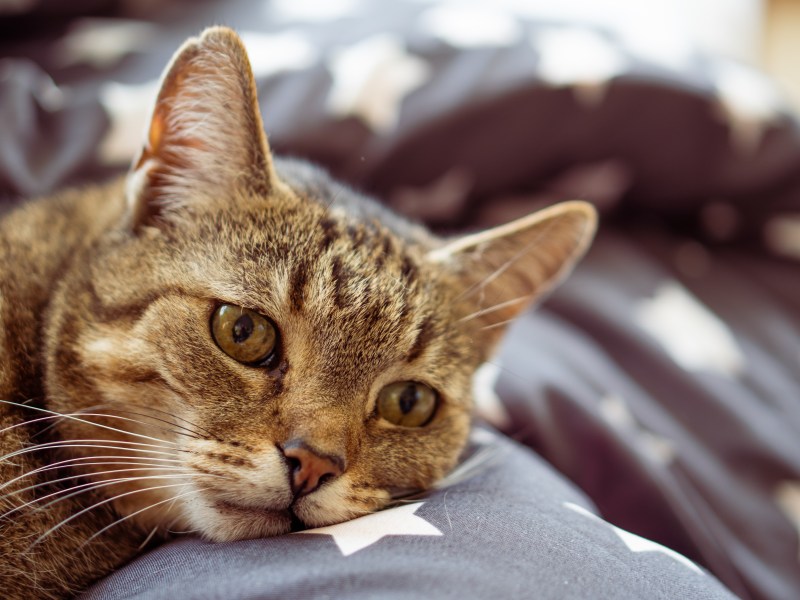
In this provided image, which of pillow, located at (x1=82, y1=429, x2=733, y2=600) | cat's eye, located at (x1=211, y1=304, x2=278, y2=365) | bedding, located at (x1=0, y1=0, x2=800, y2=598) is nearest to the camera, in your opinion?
pillow, located at (x1=82, y1=429, x2=733, y2=600)

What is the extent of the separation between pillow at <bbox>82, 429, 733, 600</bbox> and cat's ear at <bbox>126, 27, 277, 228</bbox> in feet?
1.89

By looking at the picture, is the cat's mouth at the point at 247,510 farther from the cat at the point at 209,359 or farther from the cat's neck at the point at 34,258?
the cat's neck at the point at 34,258

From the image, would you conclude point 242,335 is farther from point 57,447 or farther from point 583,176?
point 583,176

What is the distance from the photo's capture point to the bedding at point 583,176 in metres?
1.47

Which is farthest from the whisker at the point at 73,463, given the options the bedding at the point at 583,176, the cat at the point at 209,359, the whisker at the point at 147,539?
the bedding at the point at 583,176

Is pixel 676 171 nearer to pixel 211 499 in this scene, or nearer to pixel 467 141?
pixel 467 141

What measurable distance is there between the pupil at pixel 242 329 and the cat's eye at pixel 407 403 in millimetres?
254

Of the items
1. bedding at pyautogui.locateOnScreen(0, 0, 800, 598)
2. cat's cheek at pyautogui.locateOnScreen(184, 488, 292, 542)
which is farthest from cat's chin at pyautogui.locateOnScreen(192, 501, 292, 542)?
bedding at pyautogui.locateOnScreen(0, 0, 800, 598)

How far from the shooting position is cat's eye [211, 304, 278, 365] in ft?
3.39

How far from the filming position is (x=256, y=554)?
0.88 meters

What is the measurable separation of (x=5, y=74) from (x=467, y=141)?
121 cm

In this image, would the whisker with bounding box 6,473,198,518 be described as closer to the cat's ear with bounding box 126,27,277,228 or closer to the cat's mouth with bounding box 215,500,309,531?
the cat's mouth with bounding box 215,500,309,531

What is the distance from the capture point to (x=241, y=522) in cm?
95

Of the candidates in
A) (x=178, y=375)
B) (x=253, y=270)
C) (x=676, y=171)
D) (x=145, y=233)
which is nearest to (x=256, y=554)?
(x=178, y=375)
